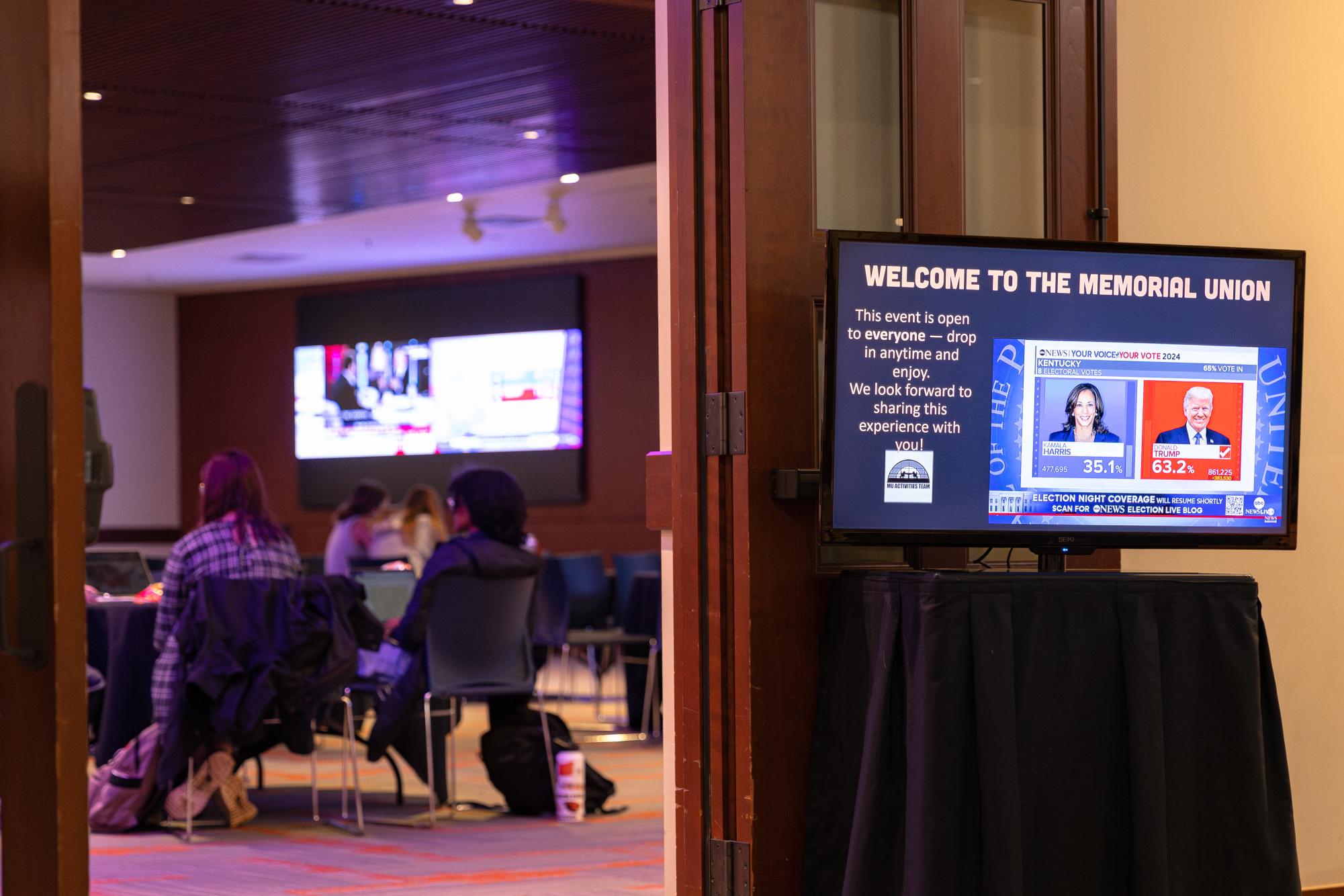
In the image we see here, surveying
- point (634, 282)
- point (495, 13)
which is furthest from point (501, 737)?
point (634, 282)

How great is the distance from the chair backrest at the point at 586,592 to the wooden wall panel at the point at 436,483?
9.83 ft

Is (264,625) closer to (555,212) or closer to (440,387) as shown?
(555,212)

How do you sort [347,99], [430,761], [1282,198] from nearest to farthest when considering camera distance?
[1282,198] → [430,761] → [347,99]

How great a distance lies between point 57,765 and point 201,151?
20.4 feet

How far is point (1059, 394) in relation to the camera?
10.5 feet

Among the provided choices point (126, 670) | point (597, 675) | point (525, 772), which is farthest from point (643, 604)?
point (126, 670)

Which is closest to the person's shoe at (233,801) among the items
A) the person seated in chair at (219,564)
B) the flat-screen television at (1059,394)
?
the person seated in chair at (219,564)

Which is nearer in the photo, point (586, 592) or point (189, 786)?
point (189, 786)

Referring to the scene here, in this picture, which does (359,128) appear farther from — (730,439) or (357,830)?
(730,439)

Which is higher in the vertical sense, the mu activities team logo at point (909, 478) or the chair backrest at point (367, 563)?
the mu activities team logo at point (909, 478)

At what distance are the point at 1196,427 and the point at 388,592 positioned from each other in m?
5.01

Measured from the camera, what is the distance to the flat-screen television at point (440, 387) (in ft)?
46.0

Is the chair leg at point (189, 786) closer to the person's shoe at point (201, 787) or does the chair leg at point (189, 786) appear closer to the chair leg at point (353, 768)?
the person's shoe at point (201, 787)

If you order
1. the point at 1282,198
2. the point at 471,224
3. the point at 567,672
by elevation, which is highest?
the point at 471,224
